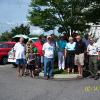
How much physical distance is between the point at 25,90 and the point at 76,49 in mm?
4219

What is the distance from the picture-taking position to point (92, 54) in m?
16.4

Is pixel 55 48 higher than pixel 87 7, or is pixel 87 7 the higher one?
pixel 87 7

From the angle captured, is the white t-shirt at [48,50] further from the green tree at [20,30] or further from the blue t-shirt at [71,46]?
the green tree at [20,30]

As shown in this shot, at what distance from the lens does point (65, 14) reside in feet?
68.1

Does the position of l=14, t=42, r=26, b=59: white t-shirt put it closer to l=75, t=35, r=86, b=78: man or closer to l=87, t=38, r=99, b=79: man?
l=75, t=35, r=86, b=78: man

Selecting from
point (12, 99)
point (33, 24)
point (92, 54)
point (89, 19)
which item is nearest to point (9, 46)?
point (33, 24)

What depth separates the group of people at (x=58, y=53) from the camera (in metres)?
16.5

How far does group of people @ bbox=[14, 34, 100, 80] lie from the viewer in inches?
650

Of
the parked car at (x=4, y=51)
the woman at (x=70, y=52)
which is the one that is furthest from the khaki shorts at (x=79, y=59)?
the parked car at (x=4, y=51)

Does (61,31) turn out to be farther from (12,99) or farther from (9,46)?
(12,99)

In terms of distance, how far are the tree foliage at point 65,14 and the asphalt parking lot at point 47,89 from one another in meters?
5.38

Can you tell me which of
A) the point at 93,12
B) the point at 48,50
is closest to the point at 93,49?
the point at 48,50

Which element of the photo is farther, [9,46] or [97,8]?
[9,46]

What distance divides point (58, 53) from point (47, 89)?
16.6ft
